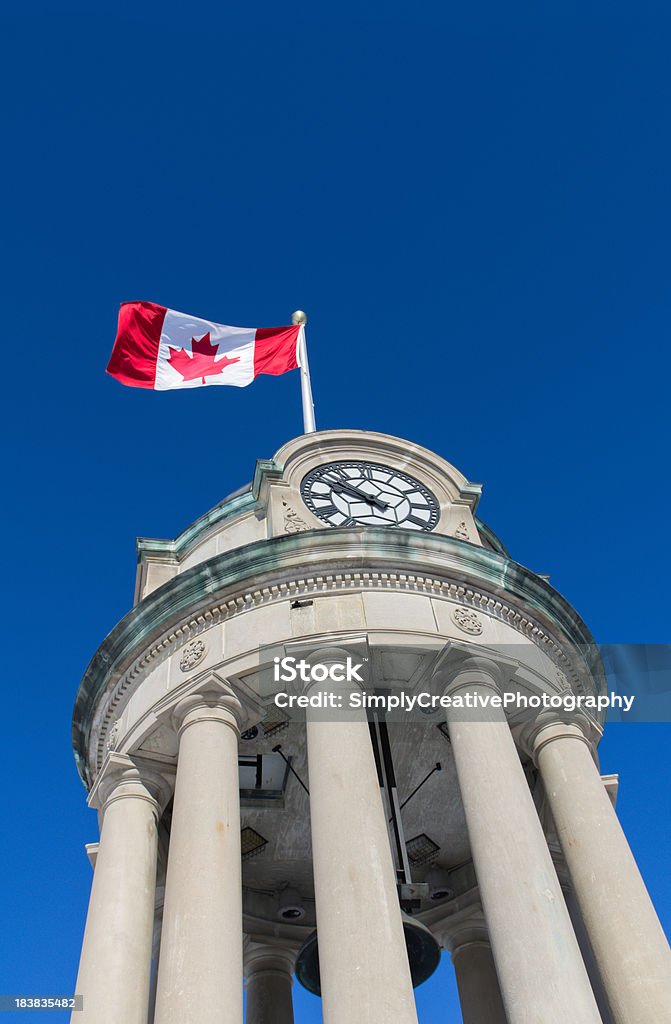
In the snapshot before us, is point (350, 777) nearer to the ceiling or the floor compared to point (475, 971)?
nearer to the floor

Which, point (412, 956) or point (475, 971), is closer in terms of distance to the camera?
point (412, 956)

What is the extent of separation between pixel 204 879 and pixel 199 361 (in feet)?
57.0

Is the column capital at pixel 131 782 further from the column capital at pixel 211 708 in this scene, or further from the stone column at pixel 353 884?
the stone column at pixel 353 884

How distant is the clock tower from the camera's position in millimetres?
16250

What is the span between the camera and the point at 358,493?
25.6 meters

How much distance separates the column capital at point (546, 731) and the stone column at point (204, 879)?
5.90 m

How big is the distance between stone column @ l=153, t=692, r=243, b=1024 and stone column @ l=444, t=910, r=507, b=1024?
8.59m

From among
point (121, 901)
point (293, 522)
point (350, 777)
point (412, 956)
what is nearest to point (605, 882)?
point (412, 956)

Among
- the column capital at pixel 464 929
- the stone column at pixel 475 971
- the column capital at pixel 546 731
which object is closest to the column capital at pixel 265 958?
the column capital at pixel 464 929

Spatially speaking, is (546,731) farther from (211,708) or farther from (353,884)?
(211,708)

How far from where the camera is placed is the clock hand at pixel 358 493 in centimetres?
2542

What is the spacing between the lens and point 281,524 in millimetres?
23609

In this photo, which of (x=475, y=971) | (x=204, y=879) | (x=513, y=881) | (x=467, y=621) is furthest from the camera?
(x=475, y=971)

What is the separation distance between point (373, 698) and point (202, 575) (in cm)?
437
